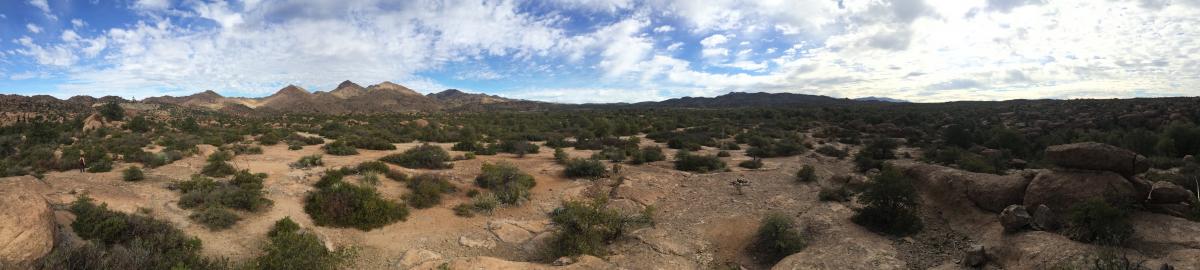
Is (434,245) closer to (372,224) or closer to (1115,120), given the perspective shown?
(372,224)

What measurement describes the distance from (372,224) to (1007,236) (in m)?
13.2

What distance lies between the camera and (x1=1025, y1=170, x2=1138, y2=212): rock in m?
9.19

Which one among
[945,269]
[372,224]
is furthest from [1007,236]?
[372,224]

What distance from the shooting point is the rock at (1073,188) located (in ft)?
30.1

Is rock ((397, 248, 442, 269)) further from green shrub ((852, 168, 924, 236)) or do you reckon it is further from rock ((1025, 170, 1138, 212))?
rock ((1025, 170, 1138, 212))

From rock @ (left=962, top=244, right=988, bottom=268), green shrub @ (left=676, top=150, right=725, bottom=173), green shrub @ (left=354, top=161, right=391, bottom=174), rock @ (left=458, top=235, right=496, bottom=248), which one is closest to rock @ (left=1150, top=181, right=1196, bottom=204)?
rock @ (left=962, top=244, right=988, bottom=268)

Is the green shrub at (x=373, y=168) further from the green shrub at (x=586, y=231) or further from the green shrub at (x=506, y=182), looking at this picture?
the green shrub at (x=586, y=231)

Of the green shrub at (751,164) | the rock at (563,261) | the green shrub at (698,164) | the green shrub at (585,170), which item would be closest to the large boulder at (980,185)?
the green shrub at (751,164)

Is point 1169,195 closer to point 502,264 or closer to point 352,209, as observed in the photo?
point 502,264

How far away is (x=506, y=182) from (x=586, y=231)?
581 cm

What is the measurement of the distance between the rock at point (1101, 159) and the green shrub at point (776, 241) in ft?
18.2

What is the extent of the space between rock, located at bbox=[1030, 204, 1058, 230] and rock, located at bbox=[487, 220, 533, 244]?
10.1 m

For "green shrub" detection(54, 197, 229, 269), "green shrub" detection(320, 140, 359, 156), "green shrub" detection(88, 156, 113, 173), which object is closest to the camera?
"green shrub" detection(54, 197, 229, 269)

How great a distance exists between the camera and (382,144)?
78.3 ft
